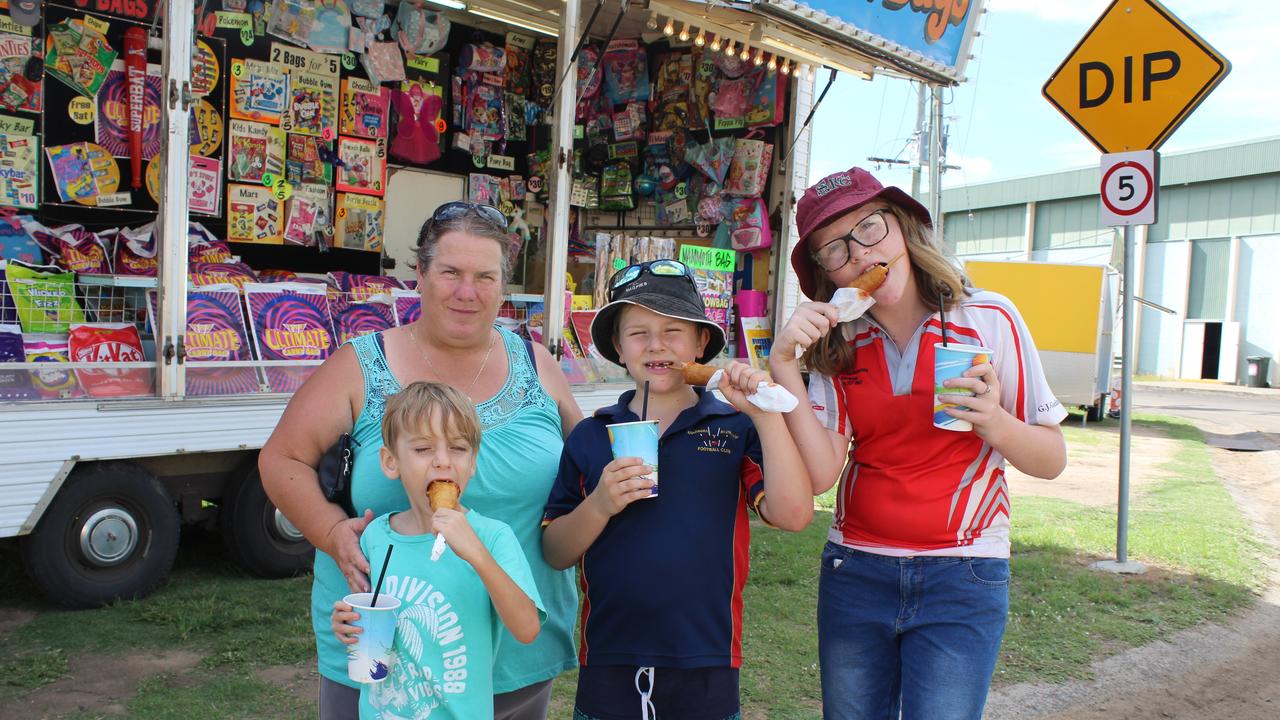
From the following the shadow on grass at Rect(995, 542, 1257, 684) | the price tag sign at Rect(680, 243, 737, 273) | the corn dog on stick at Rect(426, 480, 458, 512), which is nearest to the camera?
the corn dog on stick at Rect(426, 480, 458, 512)

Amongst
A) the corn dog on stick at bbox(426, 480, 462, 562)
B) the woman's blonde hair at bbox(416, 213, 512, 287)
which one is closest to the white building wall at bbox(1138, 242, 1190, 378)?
the woman's blonde hair at bbox(416, 213, 512, 287)

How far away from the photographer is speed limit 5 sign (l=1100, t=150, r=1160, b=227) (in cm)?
633

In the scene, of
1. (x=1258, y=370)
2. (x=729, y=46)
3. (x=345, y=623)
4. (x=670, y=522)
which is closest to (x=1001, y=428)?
(x=670, y=522)

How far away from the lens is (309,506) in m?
2.20

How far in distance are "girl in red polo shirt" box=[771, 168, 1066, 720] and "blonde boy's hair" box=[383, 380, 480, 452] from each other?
743 mm

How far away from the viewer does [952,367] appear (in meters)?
2.10

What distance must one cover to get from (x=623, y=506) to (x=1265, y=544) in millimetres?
7529

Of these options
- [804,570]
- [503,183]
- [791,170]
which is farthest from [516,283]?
[804,570]

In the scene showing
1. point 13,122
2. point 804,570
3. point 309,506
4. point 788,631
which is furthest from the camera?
point 804,570

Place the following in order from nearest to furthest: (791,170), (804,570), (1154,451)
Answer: (804,570) → (791,170) → (1154,451)

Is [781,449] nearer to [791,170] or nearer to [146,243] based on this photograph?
[146,243]

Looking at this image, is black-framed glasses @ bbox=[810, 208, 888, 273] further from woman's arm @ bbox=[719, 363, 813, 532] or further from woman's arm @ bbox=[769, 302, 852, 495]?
woman's arm @ bbox=[719, 363, 813, 532]

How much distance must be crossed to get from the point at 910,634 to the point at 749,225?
5.30 meters

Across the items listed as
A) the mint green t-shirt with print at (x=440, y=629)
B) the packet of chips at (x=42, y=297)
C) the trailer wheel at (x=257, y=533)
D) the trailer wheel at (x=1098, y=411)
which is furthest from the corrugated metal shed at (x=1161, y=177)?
the mint green t-shirt with print at (x=440, y=629)
